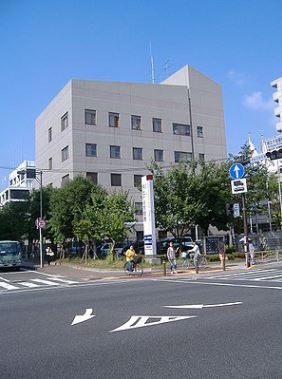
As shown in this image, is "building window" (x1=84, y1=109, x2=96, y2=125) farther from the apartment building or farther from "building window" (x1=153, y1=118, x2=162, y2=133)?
the apartment building

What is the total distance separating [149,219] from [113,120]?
27.0 metres

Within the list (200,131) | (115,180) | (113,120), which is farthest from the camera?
(200,131)

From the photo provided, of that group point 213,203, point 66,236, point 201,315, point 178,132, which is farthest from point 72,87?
point 201,315

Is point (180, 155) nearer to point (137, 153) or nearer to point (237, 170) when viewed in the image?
point (137, 153)

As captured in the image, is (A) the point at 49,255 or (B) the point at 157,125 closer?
(A) the point at 49,255

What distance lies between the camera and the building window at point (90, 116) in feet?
174

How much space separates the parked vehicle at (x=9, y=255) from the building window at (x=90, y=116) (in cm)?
→ 2141

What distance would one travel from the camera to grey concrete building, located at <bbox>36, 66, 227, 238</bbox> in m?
52.7

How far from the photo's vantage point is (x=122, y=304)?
485 inches

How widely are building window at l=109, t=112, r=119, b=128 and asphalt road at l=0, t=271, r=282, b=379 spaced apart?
142 feet

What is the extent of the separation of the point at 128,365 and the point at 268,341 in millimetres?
2521

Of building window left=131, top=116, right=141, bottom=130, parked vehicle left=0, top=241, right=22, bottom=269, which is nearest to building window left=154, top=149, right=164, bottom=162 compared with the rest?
building window left=131, top=116, right=141, bottom=130

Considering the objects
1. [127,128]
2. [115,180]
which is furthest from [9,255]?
[127,128]

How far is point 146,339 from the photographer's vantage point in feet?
25.5
